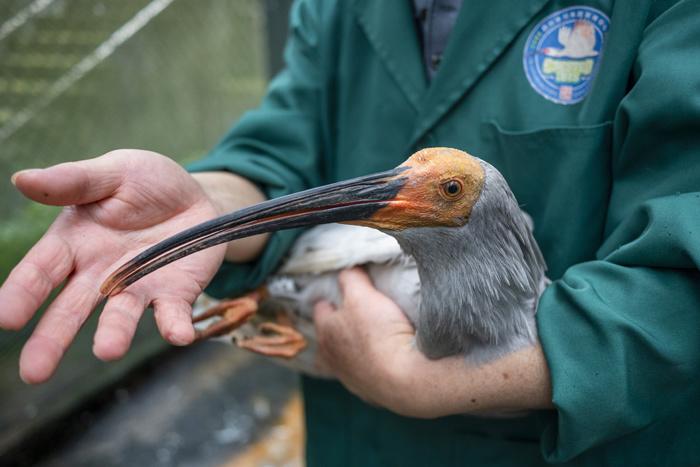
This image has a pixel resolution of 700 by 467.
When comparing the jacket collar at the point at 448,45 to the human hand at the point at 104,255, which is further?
the jacket collar at the point at 448,45

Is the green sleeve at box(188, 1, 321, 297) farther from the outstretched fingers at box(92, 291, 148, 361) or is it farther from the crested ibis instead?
the outstretched fingers at box(92, 291, 148, 361)

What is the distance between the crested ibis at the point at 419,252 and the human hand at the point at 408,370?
32mm

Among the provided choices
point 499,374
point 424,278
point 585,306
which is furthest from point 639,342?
point 424,278

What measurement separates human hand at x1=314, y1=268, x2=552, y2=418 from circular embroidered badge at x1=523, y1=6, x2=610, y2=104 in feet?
1.49

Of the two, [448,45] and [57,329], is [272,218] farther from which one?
[448,45]

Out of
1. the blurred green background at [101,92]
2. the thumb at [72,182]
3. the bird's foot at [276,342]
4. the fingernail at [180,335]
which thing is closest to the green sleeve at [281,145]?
the bird's foot at [276,342]

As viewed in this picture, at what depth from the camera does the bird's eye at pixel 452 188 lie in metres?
0.95

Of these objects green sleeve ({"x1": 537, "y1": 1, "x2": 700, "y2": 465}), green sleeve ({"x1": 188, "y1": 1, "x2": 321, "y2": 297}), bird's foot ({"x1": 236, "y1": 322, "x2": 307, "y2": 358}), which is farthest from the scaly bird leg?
green sleeve ({"x1": 537, "y1": 1, "x2": 700, "y2": 465})

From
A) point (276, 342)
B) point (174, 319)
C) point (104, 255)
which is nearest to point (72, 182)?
point (104, 255)

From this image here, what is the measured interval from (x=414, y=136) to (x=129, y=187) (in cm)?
53

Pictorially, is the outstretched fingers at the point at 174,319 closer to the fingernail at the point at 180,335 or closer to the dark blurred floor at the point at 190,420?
the fingernail at the point at 180,335

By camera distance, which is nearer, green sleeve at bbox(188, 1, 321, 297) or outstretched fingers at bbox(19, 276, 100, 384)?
outstretched fingers at bbox(19, 276, 100, 384)

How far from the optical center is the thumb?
91cm

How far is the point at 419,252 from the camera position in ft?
3.47
